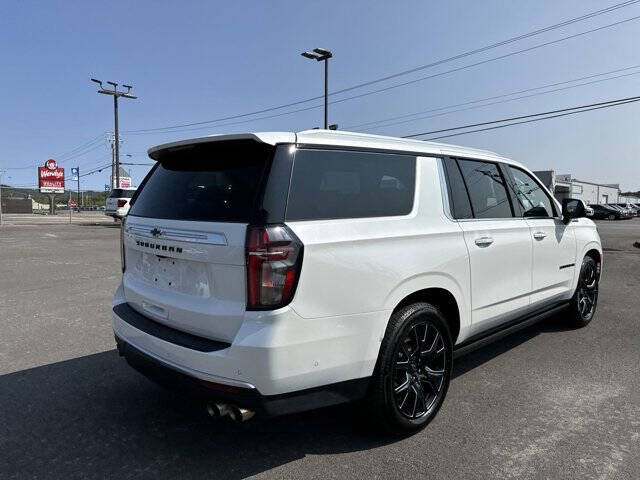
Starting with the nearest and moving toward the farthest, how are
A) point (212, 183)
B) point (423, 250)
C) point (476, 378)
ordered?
point (212, 183), point (423, 250), point (476, 378)

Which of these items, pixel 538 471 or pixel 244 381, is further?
pixel 538 471

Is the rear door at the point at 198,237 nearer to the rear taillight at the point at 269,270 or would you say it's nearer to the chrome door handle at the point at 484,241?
the rear taillight at the point at 269,270

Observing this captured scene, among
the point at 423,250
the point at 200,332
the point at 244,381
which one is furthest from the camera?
the point at 423,250

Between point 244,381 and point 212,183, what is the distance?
1.16 meters

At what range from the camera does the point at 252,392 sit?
233 centimetres

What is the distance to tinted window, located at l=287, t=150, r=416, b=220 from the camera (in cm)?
256

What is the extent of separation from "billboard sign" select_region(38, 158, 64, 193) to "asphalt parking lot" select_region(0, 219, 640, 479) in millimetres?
52628

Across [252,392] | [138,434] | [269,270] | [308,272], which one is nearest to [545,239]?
[308,272]

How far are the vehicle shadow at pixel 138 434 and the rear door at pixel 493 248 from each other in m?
1.39

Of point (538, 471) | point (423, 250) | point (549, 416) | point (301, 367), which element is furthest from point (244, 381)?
point (549, 416)

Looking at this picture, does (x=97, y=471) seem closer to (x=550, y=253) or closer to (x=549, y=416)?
(x=549, y=416)

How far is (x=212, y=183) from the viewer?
109 inches

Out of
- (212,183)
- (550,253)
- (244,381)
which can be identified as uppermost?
(212,183)

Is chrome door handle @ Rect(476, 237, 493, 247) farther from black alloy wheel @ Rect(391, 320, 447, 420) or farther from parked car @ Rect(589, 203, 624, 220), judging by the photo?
parked car @ Rect(589, 203, 624, 220)
